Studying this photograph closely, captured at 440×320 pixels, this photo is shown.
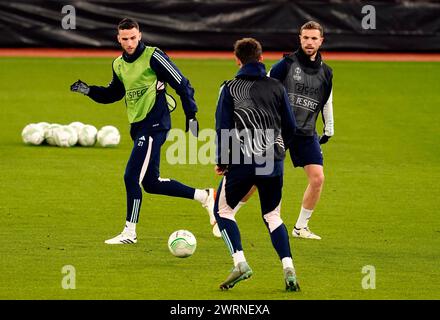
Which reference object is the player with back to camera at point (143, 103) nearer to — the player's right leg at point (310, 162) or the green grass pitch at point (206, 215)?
the green grass pitch at point (206, 215)

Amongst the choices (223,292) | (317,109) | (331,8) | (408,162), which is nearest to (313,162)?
(317,109)

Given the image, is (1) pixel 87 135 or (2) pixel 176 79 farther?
(1) pixel 87 135

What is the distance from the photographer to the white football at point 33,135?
61.5 ft

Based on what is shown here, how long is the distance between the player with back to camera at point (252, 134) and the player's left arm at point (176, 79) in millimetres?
2022

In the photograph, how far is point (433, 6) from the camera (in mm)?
29141

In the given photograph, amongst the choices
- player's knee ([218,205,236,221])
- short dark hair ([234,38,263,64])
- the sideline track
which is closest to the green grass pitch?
player's knee ([218,205,236,221])

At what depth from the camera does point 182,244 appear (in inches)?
441

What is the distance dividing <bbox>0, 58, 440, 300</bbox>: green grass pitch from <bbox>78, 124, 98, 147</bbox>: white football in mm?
137

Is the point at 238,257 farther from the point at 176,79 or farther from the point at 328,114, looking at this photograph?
the point at 328,114

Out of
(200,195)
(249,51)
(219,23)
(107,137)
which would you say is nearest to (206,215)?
(200,195)

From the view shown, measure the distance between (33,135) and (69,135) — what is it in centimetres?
61

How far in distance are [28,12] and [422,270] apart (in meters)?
19.7

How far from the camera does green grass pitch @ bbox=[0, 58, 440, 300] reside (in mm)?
10273

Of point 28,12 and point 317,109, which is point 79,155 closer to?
point 317,109
